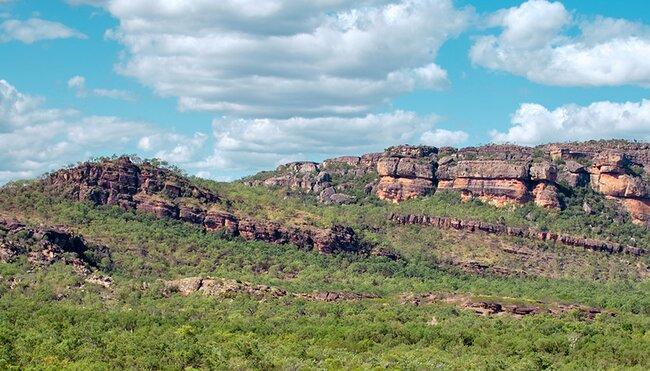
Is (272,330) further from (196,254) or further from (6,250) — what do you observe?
(196,254)

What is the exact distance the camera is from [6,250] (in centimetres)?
11762

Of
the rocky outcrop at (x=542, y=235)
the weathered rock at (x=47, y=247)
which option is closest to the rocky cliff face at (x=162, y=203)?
the rocky outcrop at (x=542, y=235)

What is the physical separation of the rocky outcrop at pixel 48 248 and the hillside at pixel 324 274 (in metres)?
0.30

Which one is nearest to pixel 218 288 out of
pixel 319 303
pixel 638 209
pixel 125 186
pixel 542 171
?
pixel 319 303

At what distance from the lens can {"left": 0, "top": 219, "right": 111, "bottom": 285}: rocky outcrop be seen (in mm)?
118125

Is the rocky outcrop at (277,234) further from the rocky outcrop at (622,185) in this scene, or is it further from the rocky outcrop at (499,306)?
the rocky outcrop at (622,185)

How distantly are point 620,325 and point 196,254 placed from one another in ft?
211

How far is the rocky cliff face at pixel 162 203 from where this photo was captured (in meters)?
158

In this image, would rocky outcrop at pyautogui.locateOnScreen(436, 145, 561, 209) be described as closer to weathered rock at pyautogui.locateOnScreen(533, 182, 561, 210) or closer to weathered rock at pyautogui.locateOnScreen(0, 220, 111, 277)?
weathered rock at pyautogui.locateOnScreen(533, 182, 561, 210)

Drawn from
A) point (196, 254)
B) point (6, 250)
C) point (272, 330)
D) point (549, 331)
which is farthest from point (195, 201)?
point (549, 331)

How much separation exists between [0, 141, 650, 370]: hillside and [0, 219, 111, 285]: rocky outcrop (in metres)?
0.30

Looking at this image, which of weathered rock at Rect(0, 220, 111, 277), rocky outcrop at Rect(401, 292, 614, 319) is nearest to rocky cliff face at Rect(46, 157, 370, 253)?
weathered rock at Rect(0, 220, 111, 277)

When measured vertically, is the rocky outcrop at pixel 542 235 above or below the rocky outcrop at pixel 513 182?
below

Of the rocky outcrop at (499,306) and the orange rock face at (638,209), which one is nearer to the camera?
the rocky outcrop at (499,306)
